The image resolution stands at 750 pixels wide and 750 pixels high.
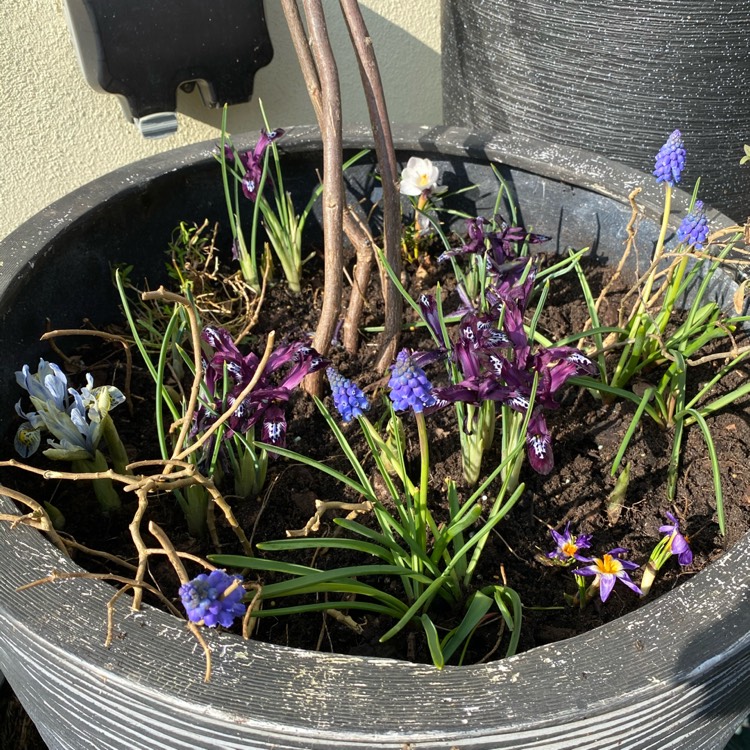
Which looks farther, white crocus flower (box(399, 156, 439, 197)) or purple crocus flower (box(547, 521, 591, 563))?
white crocus flower (box(399, 156, 439, 197))

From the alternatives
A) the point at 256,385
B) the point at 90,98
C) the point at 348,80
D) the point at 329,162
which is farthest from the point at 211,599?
the point at 348,80

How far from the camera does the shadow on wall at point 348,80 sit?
1964mm

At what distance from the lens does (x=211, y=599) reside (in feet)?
2.51

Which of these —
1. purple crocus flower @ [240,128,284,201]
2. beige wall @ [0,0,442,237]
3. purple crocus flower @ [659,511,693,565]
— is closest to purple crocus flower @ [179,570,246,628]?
purple crocus flower @ [659,511,693,565]

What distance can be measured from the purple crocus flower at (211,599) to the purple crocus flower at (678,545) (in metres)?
0.59

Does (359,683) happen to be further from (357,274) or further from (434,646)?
(357,274)

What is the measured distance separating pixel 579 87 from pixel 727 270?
2.33ft

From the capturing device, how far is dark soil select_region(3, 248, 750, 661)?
3.48ft

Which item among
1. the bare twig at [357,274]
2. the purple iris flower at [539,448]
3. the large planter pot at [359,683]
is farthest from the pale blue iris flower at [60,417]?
the purple iris flower at [539,448]

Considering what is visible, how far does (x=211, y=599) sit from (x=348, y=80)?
175cm

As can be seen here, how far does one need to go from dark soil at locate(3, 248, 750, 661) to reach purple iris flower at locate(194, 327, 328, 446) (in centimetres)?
13

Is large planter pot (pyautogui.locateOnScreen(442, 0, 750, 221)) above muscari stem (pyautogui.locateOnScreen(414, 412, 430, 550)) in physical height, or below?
above

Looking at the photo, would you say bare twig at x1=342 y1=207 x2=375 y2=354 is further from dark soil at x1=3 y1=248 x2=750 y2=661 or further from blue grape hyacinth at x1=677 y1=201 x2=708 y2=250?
blue grape hyacinth at x1=677 y1=201 x2=708 y2=250

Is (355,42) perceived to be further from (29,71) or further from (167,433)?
(29,71)
